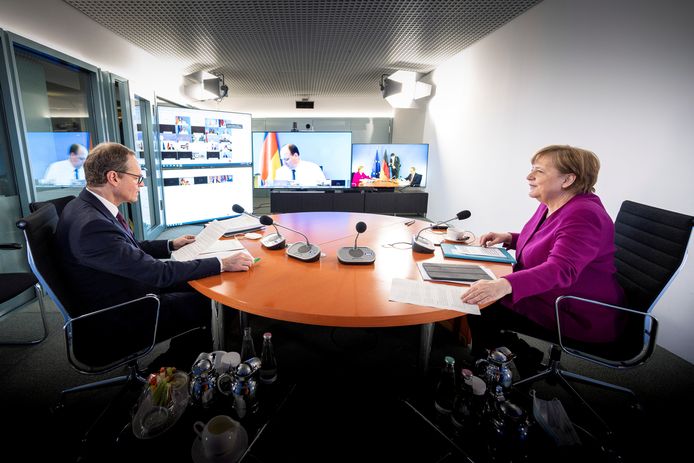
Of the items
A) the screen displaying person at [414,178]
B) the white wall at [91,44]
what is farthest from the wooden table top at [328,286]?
the screen displaying person at [414,178]

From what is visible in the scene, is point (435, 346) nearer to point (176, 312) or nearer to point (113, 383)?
point (176, 312)

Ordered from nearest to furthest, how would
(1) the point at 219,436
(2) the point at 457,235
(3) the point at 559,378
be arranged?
(1) the point at 219,436, (3) the point at 559,378, (2) the point at 457,235

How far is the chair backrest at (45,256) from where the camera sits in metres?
1.18

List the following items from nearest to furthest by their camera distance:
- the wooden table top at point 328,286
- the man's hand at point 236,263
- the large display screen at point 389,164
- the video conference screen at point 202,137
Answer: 1. the wooden table top at point 328,286
2. the man's hand at point 236,263
3. the video conference screen at point 202,137
4. the large display screen at point 389,164

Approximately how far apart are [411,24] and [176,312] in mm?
3473

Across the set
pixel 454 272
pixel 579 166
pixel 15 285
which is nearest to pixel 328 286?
pixel 454 272

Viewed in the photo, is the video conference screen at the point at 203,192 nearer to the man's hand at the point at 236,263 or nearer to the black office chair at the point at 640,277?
the man's hand at the point at 236,263

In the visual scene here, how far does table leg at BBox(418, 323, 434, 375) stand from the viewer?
1.56 meters

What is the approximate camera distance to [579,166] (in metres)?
→ 1.51

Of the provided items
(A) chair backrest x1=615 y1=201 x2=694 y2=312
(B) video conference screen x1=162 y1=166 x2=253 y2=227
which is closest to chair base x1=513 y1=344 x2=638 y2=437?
(A) chair backrest x1=615 y1=201 x2=694 y2=312

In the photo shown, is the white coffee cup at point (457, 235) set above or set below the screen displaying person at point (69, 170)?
below

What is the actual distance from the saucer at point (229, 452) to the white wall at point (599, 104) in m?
2.72

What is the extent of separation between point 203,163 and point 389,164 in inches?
116

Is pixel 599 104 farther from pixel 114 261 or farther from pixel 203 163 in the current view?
pixel 203 163
